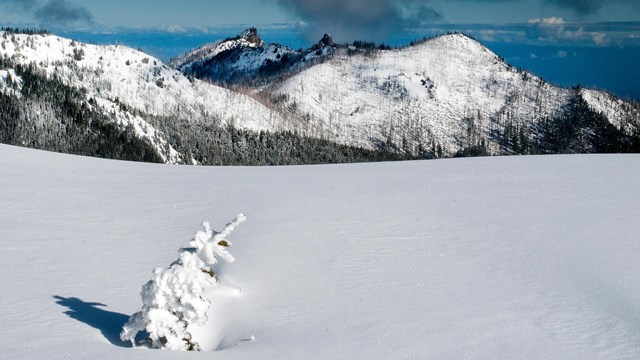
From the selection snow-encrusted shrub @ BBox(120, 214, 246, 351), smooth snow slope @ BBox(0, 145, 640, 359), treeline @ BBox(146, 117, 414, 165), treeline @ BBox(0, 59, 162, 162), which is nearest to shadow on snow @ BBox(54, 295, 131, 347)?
smooth snow slope @ BBox(0, 145, 640, 359)

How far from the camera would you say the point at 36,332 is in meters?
7.50

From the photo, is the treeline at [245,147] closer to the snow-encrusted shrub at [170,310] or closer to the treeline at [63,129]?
the treeline at [63,129]

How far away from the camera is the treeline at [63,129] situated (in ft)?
463

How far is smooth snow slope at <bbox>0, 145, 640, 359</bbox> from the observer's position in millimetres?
7789

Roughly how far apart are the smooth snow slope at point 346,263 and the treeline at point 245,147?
477 ft

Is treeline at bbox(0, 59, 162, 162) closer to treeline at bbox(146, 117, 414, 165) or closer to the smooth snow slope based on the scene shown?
treeline at bbox(146, 117, 414, 165)

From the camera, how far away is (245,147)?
17950 cm

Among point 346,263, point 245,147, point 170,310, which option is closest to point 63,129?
point 245,147

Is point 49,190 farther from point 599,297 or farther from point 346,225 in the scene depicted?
point 599,297

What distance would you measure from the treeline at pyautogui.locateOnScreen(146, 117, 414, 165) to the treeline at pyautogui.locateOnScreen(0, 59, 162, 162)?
16471 millimetres

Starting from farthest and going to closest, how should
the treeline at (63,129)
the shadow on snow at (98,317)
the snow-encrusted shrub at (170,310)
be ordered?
the treeline at (63,129)
the shadow on snow at (98,317)
the snow-encrusted shrub at (170,310)

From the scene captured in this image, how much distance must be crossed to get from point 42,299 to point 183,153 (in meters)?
154

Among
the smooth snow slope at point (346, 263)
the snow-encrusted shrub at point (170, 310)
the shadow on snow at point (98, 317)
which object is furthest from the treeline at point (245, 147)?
the snow-encrusted shrub at point (170, 310)

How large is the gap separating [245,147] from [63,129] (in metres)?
53.2
